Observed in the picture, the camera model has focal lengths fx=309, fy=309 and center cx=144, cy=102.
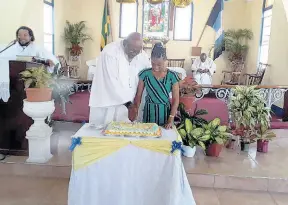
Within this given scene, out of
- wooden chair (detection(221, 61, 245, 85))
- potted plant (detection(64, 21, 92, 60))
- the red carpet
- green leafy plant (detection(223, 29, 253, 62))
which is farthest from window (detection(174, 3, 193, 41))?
the red carpet

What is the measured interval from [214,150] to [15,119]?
7.03 feet

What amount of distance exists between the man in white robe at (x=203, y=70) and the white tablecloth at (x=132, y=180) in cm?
586

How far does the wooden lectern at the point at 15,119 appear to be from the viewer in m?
3.12

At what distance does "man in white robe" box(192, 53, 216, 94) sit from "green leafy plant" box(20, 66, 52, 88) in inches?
203

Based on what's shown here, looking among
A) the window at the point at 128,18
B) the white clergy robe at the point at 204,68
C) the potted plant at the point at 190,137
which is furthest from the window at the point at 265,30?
the potted plant at the point at 190,137

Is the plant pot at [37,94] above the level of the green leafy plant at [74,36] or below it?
below

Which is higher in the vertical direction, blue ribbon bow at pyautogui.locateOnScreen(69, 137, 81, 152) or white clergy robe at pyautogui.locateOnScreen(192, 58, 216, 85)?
white clergy robe at pyautogui.locateOnScreen(192, 58, 216, 85)

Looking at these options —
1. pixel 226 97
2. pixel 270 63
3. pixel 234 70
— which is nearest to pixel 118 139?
pixel 226 97

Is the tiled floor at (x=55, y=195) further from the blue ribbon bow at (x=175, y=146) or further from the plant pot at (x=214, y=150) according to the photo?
the blue ribbon bow at (x=175, y=146)

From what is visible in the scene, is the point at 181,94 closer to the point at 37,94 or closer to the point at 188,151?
the point at 188,151

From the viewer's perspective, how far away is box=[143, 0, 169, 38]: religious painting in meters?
9.78

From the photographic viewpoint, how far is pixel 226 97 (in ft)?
14.8

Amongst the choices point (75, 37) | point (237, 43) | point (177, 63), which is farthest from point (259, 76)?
point (75, 37)

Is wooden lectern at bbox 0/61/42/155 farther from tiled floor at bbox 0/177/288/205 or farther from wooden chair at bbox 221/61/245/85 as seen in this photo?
wooden chair at bbox 221/61/245/85
